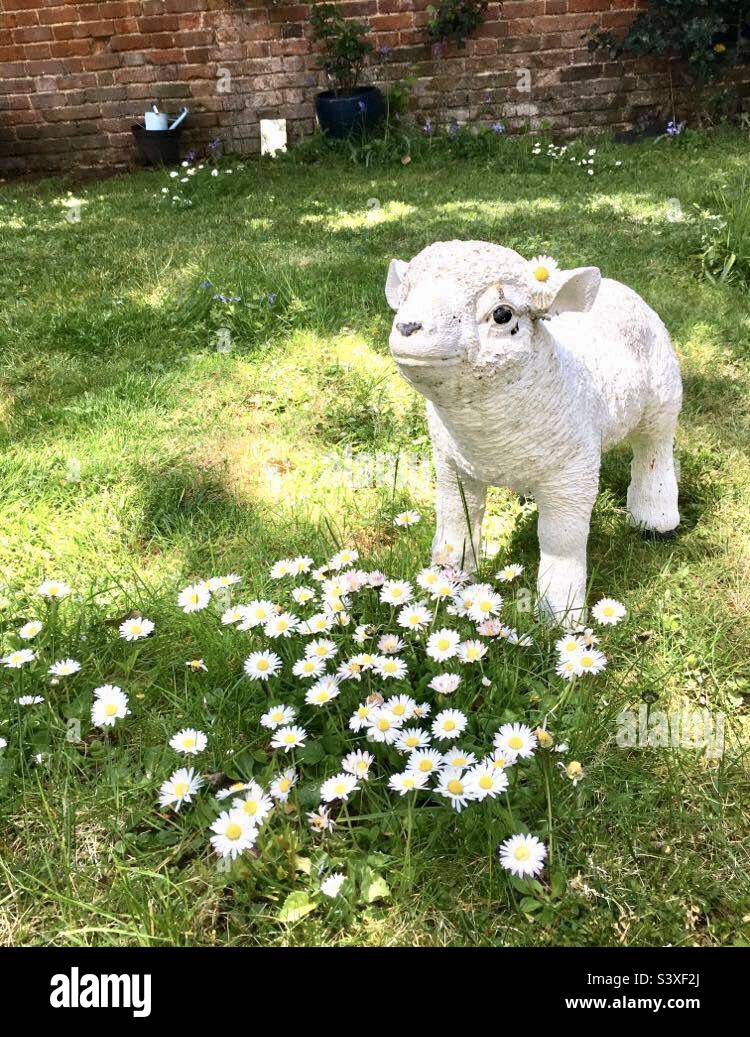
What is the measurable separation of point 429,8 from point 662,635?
23.7ft

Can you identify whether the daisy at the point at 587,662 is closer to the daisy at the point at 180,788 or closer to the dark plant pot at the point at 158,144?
the daisy at the point at 180,788

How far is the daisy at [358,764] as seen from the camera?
1593 millimetres


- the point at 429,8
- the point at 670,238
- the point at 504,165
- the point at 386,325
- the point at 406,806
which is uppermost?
the point at 429,8

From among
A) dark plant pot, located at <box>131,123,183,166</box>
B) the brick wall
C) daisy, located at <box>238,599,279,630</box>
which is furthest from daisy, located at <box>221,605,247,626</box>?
dark plant pot, located at <box>131,123,183,166</box>

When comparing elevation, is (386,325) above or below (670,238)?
below

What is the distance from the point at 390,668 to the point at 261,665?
30cm

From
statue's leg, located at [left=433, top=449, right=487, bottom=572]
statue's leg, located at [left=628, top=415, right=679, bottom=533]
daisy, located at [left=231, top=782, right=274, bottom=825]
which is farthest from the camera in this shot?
statue's leg, located at [left=628, top=415, right=679, bottom=533]

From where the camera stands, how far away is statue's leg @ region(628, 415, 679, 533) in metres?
2.53

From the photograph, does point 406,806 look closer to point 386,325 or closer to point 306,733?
point 306,733

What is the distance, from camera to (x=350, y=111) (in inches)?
295

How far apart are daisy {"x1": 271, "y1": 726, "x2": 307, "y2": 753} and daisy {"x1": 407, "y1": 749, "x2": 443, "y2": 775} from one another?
25 cm

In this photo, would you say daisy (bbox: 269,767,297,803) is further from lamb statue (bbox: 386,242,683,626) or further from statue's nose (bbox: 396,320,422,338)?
statue's nose (bbox: 396,320,422,338)

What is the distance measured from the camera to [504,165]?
274 inches
